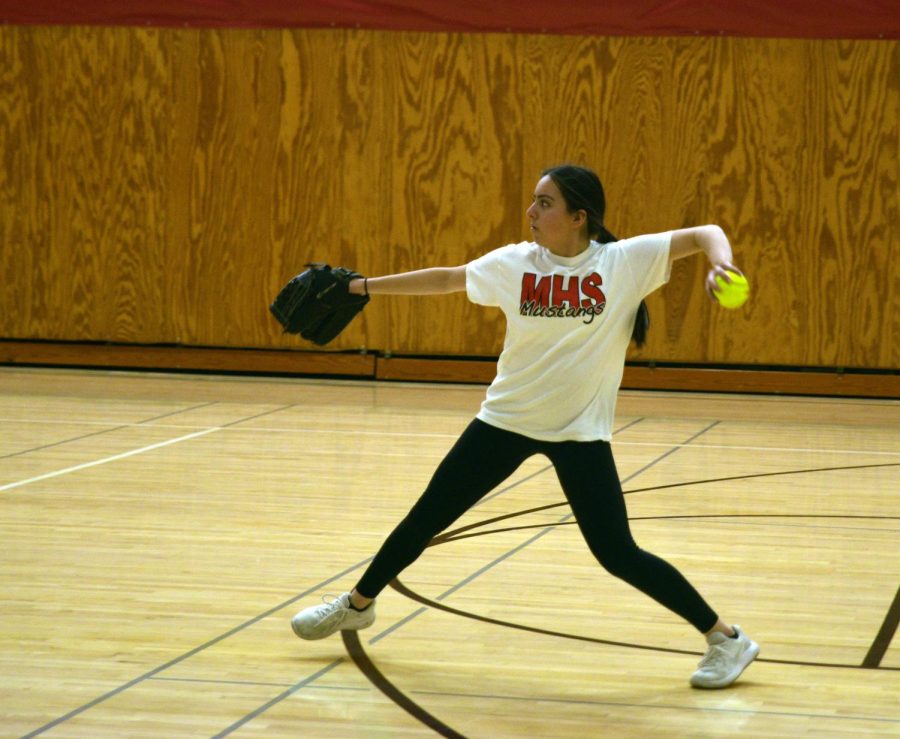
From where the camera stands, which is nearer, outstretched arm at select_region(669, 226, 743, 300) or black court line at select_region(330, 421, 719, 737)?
outstretched arm at select_region(669, 226, 743, 300)

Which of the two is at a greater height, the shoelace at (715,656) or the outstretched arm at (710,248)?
the outstretched arm at (710,248)

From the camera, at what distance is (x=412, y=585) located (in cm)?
482

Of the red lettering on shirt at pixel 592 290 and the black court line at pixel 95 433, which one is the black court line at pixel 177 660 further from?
the black court line at pixel 95 433

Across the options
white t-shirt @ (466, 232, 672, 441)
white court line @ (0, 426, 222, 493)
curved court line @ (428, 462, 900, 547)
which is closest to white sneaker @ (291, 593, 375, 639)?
white t-shirt @ (466, 232, 672, 441)

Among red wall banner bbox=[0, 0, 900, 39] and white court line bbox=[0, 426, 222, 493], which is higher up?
red wall banner bbox=[0, 0, 900, 39]

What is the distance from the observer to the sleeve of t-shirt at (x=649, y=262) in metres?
3.64

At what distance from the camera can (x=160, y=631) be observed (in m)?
4.16

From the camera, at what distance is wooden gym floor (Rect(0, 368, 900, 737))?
346cm

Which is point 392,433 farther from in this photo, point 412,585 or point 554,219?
point 554,219

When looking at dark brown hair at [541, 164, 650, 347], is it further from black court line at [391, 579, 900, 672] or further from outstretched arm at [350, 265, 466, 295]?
black court line at [391, 579, 900, 672]

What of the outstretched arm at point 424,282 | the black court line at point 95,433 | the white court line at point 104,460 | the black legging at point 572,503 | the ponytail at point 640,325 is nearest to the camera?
the black legging at point 572,503

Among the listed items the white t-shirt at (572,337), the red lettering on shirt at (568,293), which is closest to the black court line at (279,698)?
the white t-shirt at (572,337)

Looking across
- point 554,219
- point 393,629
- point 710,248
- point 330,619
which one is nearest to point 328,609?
point 330,619

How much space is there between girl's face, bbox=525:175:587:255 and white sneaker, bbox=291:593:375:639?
1.12 metres
